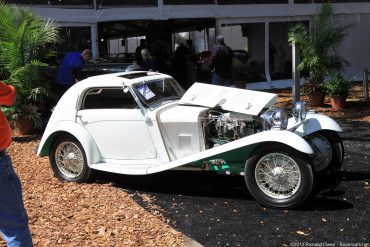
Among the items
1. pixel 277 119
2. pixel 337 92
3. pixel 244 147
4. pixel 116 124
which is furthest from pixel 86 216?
pixel 337 92

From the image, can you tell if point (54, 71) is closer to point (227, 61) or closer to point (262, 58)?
point (227, 61)

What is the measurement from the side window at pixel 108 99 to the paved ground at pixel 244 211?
3.53 ft

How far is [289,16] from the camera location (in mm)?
16844

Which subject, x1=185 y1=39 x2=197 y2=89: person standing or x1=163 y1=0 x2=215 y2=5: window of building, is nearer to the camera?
x1=163 y1=0 x2=215 y2=5: window of building

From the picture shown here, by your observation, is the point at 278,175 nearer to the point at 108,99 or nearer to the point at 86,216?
the point at 86,216

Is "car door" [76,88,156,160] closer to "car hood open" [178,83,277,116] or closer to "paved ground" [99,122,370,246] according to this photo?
"paved ground" [99,122,370,246]

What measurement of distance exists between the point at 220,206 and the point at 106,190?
5.20 ft

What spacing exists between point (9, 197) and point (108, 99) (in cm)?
311

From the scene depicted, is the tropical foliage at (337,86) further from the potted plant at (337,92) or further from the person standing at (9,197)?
the person standing at (9,197)

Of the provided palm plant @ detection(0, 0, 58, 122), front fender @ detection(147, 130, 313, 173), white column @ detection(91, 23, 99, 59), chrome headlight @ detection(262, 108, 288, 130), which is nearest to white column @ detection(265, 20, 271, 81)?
white column @ detection(91, 23, 99, 59)

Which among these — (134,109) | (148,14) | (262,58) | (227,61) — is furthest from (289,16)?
(134,109)

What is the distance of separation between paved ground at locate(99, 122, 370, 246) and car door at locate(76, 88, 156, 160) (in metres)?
0.53

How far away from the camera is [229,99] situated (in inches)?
237

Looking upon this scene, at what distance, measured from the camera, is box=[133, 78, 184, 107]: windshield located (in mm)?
6273
